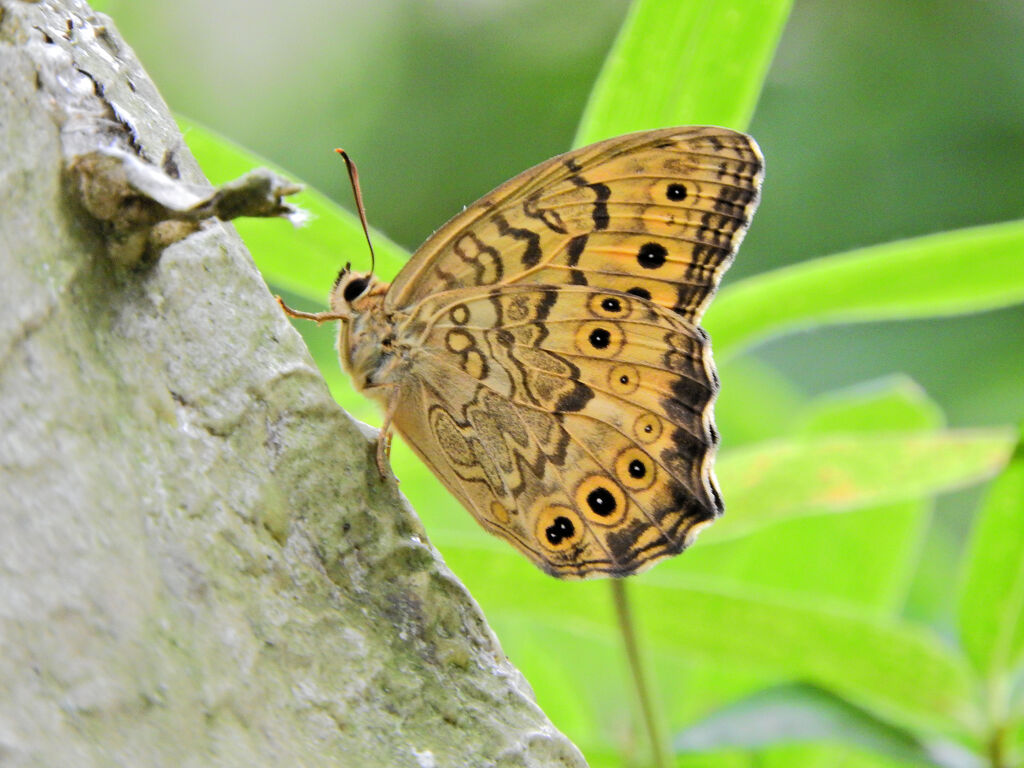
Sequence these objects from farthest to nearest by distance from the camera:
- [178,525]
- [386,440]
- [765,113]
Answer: [765,113]
[386,440]
[178,525]

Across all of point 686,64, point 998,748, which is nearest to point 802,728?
point 998,748

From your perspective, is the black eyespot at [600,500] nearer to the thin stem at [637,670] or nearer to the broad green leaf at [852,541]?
the thin stem at [637,670]

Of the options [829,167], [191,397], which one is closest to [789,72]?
[829,167]

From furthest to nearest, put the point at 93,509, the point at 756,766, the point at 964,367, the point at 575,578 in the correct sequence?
the point at 964,367 → the point at 756,766 → the point at 575,578 → the point at 93,509

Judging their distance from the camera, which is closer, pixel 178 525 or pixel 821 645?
pixel 178 525

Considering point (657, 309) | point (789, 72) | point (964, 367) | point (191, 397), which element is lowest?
point (964, 367)

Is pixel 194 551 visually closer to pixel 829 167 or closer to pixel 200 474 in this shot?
pixel 200 474

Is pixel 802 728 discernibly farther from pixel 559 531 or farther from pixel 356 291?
pixel 356 291

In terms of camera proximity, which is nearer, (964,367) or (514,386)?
(514,386)
